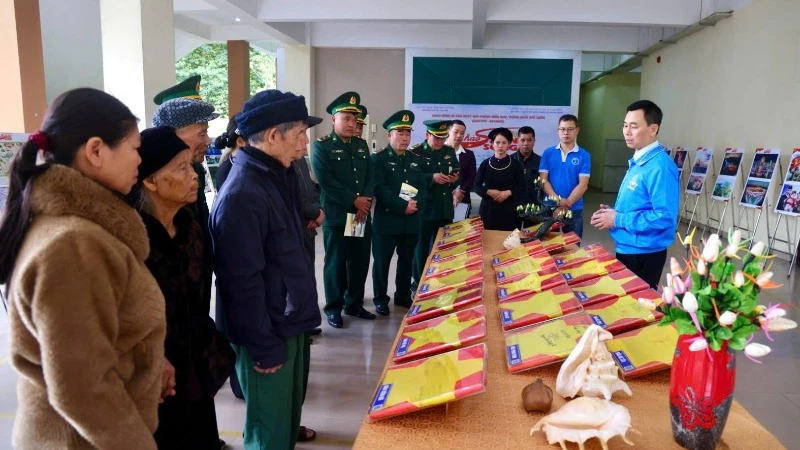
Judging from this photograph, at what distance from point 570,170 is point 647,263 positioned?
173 centimetres

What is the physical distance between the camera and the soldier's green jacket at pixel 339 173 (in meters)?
3.52

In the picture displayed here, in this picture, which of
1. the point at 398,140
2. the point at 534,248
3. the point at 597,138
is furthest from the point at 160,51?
the point at 597,138

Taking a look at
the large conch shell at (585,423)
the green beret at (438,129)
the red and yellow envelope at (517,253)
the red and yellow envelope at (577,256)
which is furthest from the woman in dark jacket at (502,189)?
the large conch shell at (585,423)

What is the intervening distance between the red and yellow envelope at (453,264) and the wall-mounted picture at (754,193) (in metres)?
5.40

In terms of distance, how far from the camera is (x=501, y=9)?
7660 millimetres

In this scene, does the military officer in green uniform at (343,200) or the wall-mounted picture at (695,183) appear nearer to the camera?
the military officer in green uniform at (343,200)

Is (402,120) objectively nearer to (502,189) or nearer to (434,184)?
(434,184)

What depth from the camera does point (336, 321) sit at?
11.7 ft

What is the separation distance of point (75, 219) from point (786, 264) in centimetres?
681

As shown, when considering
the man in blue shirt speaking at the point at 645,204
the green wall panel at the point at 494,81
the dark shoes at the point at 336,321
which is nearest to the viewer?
the man in blue shirt speaking at the point at 645,204

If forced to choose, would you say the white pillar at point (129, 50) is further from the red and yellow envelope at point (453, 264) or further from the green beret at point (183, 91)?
the red and yellow envelope at point (453, 264)

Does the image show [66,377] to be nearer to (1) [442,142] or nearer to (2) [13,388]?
(2) [13,388]

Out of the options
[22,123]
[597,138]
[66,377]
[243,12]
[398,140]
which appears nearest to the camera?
[66,377]

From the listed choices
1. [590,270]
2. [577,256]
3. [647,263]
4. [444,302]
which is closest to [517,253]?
[577,256]
